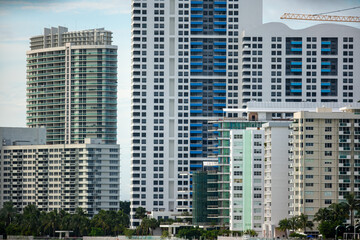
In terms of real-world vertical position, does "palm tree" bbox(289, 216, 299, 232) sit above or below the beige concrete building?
below

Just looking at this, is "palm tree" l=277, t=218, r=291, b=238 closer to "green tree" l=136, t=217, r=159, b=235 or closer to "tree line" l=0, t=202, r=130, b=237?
"green tree" l=136, t=217, r=159, b=235

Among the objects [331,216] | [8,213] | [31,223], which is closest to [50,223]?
[31,223]

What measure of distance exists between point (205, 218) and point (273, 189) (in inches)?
1014

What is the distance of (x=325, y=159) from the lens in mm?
149375

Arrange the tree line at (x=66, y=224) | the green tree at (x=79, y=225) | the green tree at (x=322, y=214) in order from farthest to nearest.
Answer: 1. the green tree at (x=79, y=225)
2. the tree line at (x=66, y=224)
3. the green tree at (x=322, y=214)

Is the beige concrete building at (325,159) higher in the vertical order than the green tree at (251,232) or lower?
higher

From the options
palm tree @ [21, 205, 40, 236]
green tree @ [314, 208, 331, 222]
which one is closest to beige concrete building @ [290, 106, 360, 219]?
green tree @ [314, 208, 331, 222]

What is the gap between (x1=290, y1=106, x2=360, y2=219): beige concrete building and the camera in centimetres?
14850

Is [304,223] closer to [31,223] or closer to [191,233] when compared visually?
[191,233]

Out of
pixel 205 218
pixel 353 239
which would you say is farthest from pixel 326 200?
pixel 205 218

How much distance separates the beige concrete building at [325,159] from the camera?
148 metres

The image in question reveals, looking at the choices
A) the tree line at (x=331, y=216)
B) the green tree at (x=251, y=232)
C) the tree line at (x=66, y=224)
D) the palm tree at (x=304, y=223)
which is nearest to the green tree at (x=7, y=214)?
the tree line at (x=66, y=224)

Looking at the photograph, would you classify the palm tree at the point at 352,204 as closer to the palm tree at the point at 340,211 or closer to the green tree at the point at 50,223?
the palm tree at the point at 340,211

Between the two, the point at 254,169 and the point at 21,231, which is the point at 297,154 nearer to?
the point at 254,169
